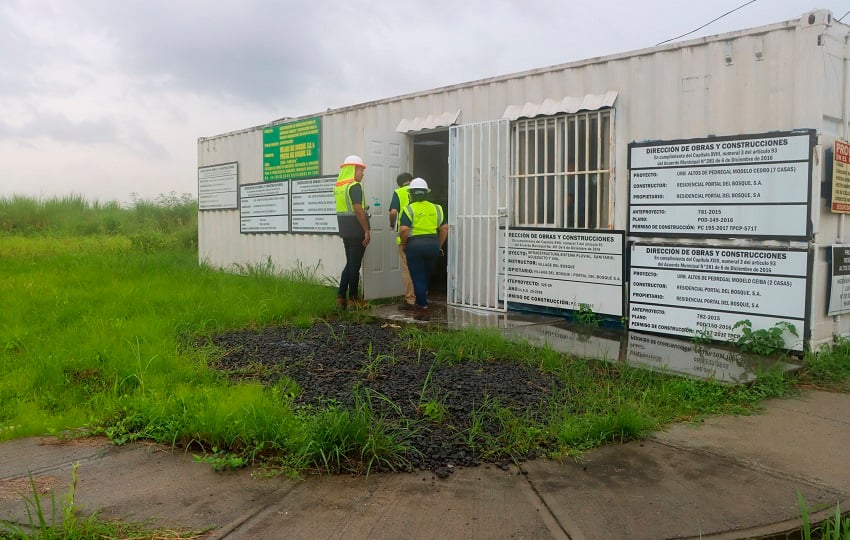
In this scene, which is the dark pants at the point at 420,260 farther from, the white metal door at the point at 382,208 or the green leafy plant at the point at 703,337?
the green leafy plant at the point at 703,337

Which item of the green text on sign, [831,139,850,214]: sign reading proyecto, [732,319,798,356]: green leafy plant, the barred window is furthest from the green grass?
the green text on sign

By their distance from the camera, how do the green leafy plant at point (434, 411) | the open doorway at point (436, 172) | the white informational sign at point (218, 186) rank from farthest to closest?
the white informational sign at point (218, 186), the open doorway at point (436, 172), the green leafy plant at point (434, 411)

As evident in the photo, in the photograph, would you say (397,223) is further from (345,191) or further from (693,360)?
(693,360)

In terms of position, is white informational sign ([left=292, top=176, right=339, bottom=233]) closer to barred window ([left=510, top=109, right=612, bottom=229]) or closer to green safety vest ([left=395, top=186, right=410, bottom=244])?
green safety vest ([left=395, top=186, right=410, bottom=244])

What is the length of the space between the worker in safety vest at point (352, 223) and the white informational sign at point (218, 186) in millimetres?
4439

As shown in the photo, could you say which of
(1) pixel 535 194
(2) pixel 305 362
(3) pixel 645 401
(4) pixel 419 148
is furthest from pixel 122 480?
(4) pixel 419 148

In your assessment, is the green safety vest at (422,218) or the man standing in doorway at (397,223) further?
the man standing in doorway at (397,223)

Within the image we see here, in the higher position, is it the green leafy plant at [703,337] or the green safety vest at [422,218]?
the green safety vest at [422,218]

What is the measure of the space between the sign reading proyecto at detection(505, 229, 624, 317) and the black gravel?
71.7 inches

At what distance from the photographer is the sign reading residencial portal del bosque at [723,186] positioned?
5.77 m

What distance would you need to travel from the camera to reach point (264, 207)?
11.3 metres

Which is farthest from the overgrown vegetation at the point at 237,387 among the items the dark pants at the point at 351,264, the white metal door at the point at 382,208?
the white metal door at the point at 382,208

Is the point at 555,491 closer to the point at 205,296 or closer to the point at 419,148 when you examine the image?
the point at 205,296

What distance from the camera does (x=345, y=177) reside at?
826cm
